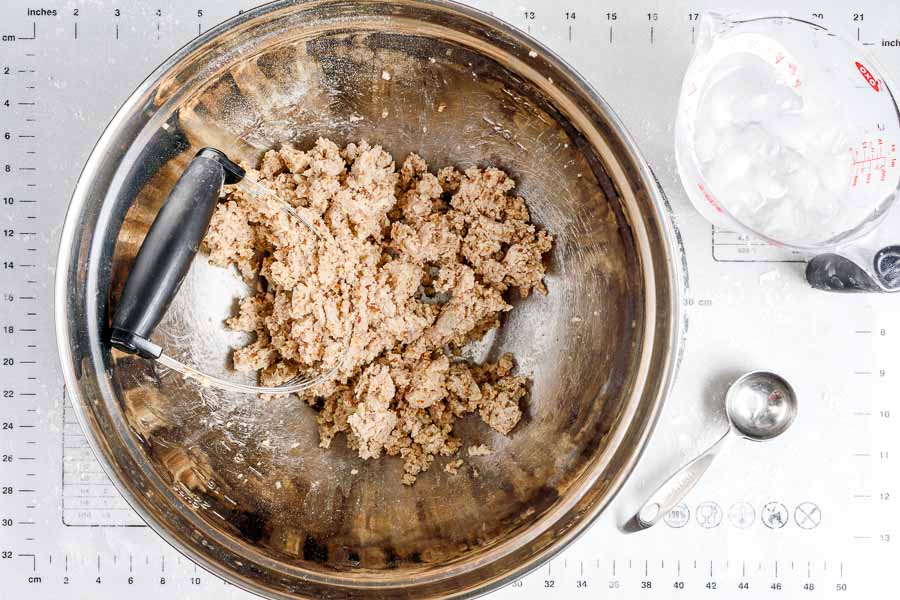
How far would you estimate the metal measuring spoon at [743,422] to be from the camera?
990mm

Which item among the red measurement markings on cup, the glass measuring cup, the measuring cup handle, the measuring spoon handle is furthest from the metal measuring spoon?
the measuring cup handle

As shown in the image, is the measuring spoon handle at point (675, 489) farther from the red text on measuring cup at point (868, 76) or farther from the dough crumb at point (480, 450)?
the red text on measuring cup at point (868, 76)

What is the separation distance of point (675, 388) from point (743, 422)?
0.11 meters

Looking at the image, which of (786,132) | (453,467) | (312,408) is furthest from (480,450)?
(786,132)

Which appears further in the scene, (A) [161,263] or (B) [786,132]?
(B) [786,132]

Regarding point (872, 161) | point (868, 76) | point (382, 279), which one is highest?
point (868, 76)

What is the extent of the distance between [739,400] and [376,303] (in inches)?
22.2

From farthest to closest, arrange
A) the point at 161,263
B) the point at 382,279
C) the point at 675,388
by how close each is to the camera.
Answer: the point at 675,388 → the point at 382,279 → the point at 161,263

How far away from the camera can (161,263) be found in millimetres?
736

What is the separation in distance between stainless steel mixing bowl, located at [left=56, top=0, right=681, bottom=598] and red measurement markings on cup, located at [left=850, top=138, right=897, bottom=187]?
39 centimetres

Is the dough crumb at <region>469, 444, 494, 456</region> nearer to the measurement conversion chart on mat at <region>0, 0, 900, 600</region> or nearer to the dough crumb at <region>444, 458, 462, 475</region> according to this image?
the dough crumb at <region>444, 458, 462, 475</region>

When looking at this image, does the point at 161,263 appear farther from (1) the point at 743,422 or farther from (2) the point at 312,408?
(1) the point at 743,422

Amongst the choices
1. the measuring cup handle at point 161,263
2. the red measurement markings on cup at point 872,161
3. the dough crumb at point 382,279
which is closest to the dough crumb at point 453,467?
the dough crumb at point 382,279

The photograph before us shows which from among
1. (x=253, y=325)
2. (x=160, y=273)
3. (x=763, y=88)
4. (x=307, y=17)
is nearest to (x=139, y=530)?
(x=253, y=325)
